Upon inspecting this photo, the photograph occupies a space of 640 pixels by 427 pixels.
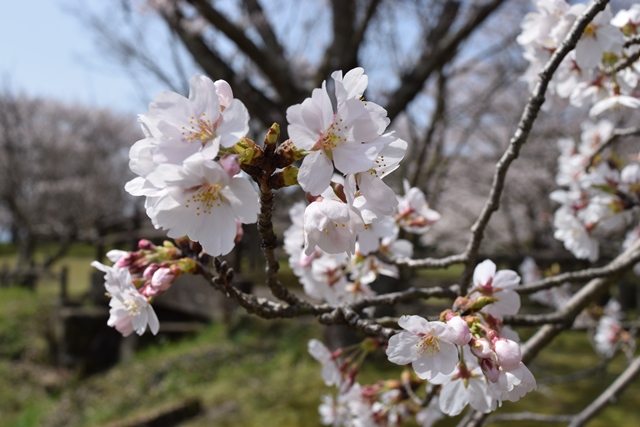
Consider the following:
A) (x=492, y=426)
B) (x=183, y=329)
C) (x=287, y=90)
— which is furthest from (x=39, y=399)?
(x=492, y=426)

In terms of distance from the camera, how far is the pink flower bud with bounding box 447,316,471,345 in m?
0.63

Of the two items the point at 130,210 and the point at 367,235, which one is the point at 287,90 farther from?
the point at 130,210

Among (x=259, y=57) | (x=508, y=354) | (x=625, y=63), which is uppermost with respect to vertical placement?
(x=259, y=57)

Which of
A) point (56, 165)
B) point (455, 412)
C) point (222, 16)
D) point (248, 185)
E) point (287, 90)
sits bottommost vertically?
A: point (455, 412)

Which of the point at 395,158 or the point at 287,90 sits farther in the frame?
the point at 287,90

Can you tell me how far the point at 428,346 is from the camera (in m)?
0.70

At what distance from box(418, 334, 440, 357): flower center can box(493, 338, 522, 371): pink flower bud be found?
0.08 metres

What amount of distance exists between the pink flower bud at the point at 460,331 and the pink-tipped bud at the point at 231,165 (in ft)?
1.11

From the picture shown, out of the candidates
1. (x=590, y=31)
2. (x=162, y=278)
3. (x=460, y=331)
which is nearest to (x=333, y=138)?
(x=460, y=331)

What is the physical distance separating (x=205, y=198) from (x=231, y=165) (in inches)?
3.0

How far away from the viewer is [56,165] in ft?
55.9

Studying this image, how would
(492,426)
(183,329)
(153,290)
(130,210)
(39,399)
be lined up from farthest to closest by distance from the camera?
(130,210) < (183,329) < (39,399) < (492,426) < (153,290)

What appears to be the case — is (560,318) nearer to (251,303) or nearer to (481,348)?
(481,348)

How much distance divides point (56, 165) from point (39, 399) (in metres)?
13.9
